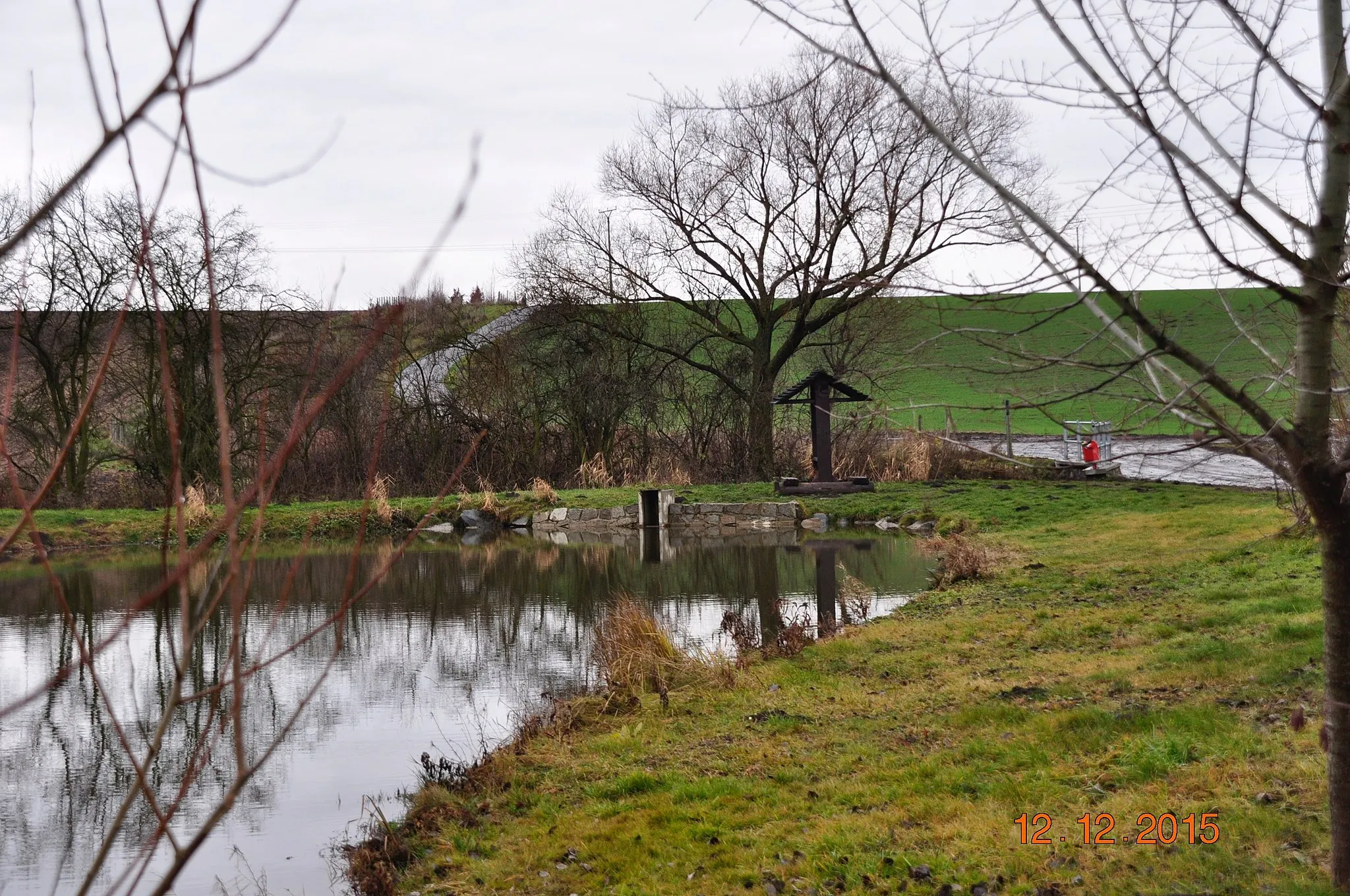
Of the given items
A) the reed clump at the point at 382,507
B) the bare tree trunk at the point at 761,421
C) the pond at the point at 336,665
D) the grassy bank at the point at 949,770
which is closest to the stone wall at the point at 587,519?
the reed clump at the point at 382,507

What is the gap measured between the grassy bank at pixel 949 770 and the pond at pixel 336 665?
0.87 meters

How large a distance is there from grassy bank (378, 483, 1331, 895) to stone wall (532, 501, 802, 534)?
1178 centimetres

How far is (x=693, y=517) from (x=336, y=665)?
1211cm

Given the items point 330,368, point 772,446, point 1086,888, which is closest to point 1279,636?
point 1086,888

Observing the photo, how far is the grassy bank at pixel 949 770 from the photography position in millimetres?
4082

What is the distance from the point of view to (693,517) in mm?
21141

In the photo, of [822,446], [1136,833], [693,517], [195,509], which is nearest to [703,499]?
[693,517]

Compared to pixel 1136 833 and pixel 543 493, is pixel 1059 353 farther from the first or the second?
pixel 543 493

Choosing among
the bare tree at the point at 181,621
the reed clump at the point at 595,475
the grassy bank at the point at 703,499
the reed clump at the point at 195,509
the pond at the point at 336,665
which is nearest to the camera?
the bare tree at the point at 181,621

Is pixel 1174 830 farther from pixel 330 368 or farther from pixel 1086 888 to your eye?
pixel 330 368

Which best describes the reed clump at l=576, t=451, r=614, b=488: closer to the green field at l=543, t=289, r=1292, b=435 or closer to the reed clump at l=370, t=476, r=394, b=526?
the reed clump at l=370, t=476, r=394, b=526

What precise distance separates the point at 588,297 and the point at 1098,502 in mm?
13045

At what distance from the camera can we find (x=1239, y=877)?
3.69 meters

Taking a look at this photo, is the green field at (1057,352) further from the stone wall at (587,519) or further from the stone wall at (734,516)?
the stone wall at (587,519)
